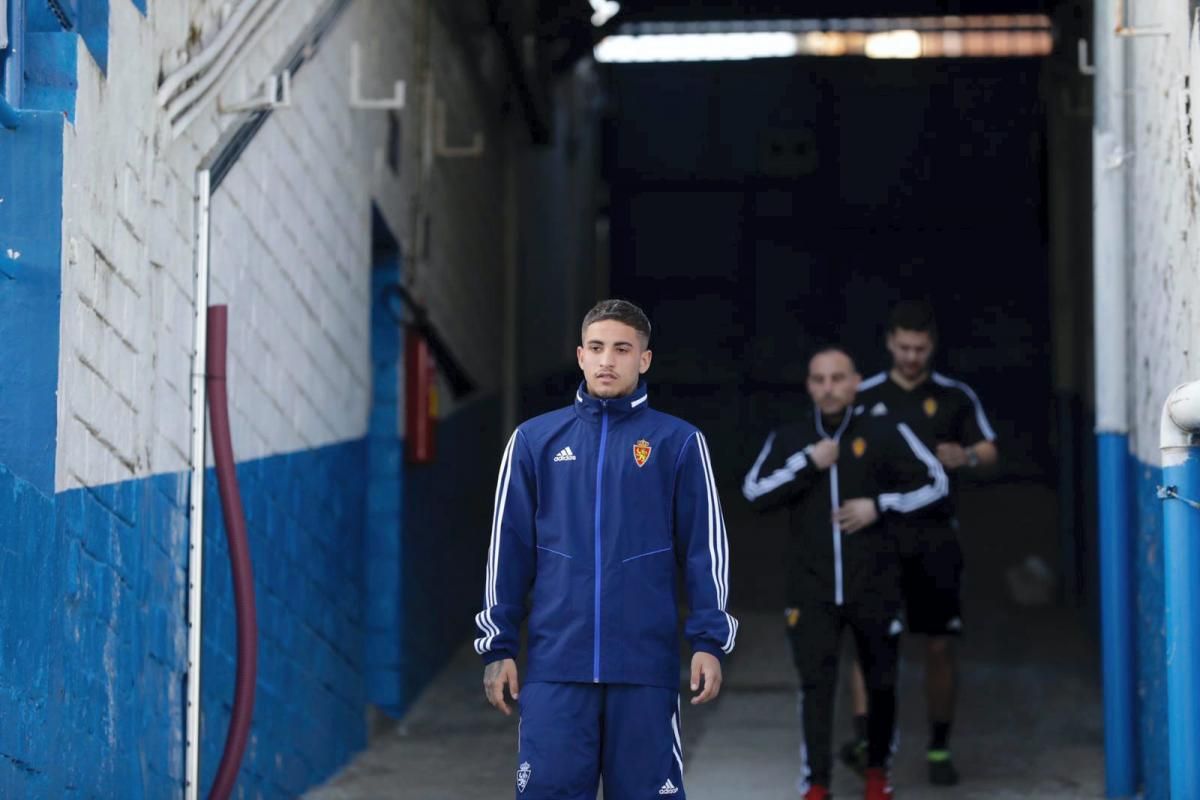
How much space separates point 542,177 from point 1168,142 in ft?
27.3

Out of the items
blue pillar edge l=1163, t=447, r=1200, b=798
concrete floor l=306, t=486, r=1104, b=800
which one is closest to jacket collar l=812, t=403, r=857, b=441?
concrete floor l=306, t=486, r=1104, b=800

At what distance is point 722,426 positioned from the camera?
14.4 meters

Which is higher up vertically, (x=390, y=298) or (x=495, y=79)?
(x=495, y=79)

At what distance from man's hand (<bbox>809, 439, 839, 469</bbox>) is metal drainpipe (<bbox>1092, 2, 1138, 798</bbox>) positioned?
101 centimetres

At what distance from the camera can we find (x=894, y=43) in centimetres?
1427

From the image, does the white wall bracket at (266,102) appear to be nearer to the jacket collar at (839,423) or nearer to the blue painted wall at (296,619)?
the blue painted wall at (296,619)

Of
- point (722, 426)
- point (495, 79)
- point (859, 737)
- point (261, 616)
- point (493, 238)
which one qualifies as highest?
point (495, 79)

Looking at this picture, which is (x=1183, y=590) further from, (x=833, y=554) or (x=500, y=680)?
(x=500, y=680)

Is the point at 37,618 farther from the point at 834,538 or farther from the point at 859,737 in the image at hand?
the point at 859,737

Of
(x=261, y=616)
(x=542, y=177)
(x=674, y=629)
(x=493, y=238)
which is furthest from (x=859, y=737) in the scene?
(x=542, y=177)

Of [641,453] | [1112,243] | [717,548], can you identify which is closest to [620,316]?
[641,453]

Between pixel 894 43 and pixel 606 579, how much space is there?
11054 mm

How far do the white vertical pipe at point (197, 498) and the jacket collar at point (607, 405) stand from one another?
1464mm

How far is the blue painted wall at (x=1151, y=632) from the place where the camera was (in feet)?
17.6
